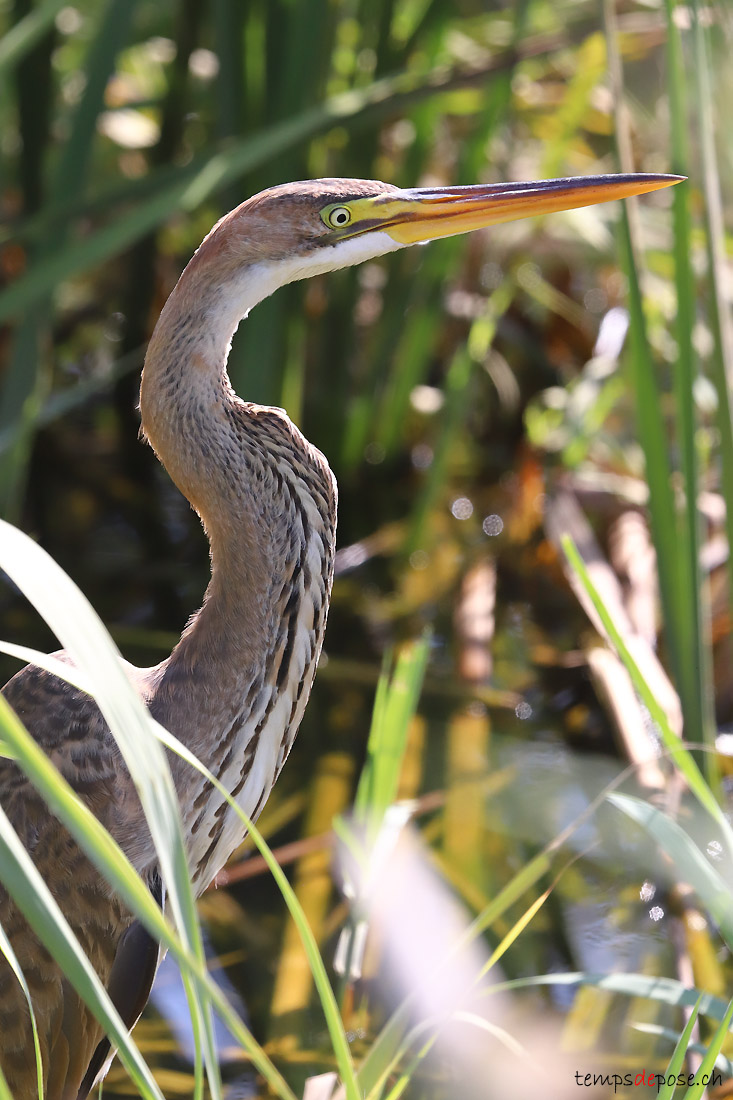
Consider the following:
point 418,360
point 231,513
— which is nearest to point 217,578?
point 231,513

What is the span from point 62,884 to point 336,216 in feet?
3.20

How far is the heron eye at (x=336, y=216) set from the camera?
1.62 m

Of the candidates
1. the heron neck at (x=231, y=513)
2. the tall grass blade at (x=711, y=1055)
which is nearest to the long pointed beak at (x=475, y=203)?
the heron neck at (x=231, y=513)

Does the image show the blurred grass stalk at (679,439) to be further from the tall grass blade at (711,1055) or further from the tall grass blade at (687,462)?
the tall grass blade at (711,1055)

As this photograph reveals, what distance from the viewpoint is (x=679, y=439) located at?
221 centimetres

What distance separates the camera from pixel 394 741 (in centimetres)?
192

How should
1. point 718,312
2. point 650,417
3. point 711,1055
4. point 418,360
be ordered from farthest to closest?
point 418,360
point 650,417
point 718,312
point 711,1055

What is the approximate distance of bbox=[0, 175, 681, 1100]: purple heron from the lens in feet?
5.25

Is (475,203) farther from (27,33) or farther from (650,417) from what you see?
(27,33)

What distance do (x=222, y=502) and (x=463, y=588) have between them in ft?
6.46

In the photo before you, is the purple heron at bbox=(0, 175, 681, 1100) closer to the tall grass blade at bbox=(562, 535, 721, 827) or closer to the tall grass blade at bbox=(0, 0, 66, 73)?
the tall grass blade at bbox=(562, 535, 721, 827)

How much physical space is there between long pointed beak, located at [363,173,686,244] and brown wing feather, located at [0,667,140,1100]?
0.78m

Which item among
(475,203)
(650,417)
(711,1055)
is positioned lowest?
(711,1055)

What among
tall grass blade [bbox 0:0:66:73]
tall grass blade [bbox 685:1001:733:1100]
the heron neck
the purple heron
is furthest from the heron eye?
tall grass blade [bbox 0:0:66:73]
